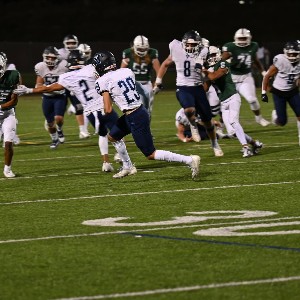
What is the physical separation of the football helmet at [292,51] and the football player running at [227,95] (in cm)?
97

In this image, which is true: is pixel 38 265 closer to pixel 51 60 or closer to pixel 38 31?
pixel 51 60

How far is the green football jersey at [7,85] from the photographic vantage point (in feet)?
42.9

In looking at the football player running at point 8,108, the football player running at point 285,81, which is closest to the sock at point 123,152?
the football player running at point 8,108

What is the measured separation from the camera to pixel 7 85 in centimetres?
1308

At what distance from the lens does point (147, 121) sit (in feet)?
39.0

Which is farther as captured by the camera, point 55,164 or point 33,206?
point 55,164

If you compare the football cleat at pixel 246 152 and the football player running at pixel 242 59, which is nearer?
the football cleat at pixel 246 152

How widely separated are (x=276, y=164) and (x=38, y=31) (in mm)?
49590

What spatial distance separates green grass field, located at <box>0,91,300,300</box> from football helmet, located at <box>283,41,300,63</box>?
1385 mm

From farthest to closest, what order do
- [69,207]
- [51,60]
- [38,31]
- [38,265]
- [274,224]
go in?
[38,31], [51,60], [69,207], [274,224], [38,265]

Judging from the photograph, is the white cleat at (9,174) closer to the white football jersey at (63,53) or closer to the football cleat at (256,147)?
the football cleat at (256,147)

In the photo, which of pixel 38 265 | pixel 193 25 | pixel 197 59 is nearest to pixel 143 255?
pixel 38 265

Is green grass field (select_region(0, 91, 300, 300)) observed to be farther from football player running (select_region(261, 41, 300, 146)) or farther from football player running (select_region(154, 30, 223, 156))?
football player running (select_region(261, 41, 300, 146))

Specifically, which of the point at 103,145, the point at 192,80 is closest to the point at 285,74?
the point at 192,80
